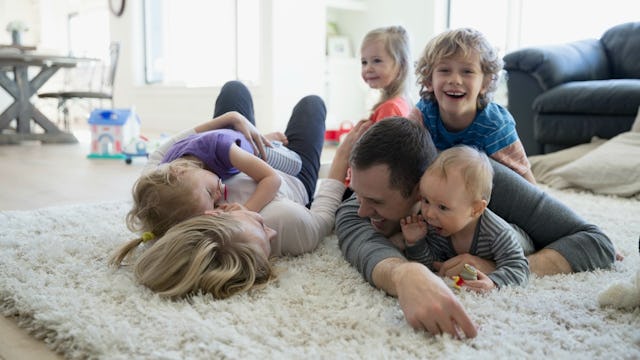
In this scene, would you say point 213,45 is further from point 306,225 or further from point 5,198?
point 306,225

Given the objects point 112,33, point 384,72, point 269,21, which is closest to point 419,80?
point 384,72

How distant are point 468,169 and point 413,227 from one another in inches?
6.9

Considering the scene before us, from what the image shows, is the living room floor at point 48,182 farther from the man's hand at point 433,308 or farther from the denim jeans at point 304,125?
the denim jeans at point 304,125

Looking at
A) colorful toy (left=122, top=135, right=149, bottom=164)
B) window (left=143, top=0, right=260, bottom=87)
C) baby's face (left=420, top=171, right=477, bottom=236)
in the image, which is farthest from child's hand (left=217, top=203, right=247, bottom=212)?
window (left=143, top=0, right=260, bottom=87)

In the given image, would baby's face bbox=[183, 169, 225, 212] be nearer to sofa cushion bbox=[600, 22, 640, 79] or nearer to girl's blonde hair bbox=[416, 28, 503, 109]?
girl's blonde hair bbox=[416, 28, 503, 109]

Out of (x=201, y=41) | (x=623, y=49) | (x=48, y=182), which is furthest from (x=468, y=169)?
(x=201, y=41)

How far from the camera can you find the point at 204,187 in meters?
1.32

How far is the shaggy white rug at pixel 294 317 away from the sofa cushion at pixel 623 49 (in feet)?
8.08

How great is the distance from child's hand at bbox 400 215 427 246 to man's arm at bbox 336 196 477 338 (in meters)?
0.05

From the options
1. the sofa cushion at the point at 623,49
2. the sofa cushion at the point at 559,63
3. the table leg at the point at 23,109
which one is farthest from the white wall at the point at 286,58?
the sofa cushion at the point at 623,49

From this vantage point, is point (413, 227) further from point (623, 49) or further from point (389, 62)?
point (623, 49)

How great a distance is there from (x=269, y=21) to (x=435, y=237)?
162 inches

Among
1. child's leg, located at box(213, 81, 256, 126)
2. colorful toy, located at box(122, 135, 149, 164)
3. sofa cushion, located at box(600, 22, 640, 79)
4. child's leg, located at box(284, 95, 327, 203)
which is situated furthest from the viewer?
colorful toy, located at box(122, 135, 149, 164)

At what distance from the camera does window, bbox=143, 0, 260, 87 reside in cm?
568
